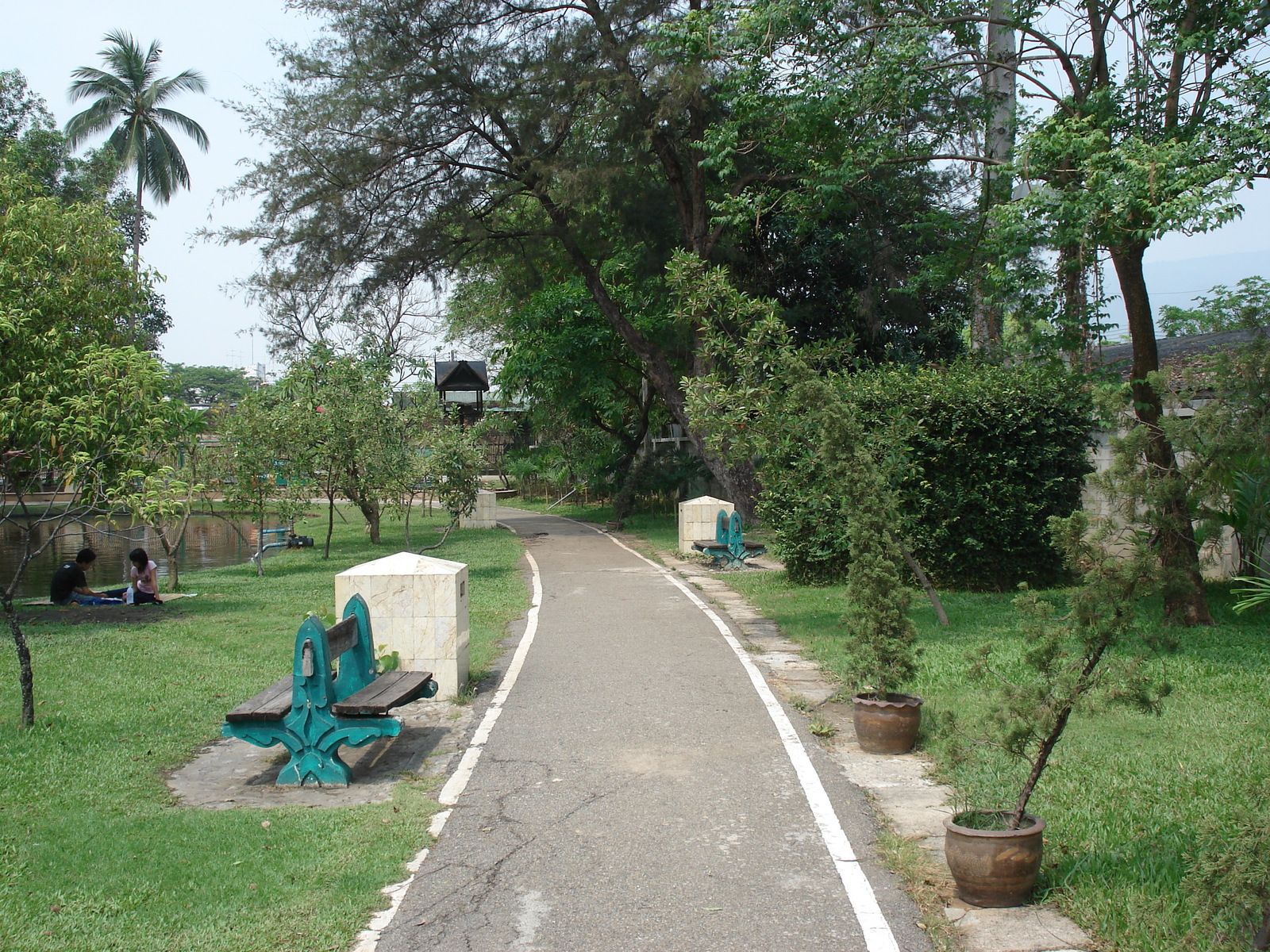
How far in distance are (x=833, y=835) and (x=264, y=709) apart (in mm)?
3794

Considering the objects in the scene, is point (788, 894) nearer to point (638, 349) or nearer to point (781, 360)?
point (781, 360)

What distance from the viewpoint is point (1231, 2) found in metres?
10.7

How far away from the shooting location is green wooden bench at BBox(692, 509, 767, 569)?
19188mm

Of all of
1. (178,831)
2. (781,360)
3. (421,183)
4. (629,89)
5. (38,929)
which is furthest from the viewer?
(421,183)

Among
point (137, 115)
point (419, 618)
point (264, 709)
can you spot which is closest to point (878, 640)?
point (419, 618)

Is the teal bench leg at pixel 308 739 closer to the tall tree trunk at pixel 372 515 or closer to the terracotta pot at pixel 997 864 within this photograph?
the terracotta pot at pixel 997 864

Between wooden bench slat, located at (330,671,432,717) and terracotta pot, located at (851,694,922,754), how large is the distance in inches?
131

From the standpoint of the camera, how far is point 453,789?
6.38 meters

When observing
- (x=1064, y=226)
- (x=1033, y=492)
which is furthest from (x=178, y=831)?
(x=1033, y=492)

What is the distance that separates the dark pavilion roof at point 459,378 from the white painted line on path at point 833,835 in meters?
48.9

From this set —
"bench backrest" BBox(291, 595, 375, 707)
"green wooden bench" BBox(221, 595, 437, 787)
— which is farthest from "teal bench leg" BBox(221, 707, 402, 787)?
"bench backrest" BBox(291, 595, 375, 707)

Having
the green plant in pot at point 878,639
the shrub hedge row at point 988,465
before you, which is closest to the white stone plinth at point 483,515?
the shrub hedge row at point 988,465

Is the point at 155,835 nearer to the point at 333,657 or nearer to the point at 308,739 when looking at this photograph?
the point at 308,739

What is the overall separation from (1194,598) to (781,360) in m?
5.67
